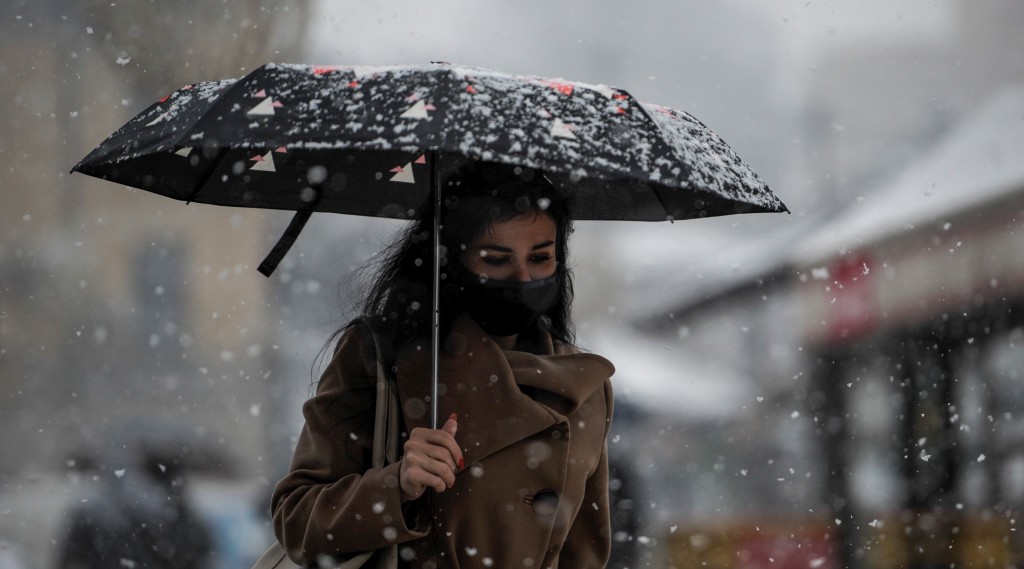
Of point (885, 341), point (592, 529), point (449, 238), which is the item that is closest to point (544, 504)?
point (592, 529)

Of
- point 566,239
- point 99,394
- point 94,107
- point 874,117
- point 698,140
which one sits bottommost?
point 99,394

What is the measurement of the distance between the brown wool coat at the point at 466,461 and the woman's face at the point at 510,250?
0.42 feet

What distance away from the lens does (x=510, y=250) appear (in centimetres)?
224

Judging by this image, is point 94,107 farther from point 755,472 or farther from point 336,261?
point 755,472

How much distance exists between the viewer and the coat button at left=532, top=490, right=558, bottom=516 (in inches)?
88.1

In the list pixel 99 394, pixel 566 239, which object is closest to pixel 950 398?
pixel 566 239

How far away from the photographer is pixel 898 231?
865 cm

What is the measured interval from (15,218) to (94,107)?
1.69 m

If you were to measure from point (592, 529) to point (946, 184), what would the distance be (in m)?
7.39

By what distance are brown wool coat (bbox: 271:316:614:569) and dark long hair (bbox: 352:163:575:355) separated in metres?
0.07

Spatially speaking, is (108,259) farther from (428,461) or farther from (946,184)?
(428,461)

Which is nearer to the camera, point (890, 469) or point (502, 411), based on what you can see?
point (502, 411)

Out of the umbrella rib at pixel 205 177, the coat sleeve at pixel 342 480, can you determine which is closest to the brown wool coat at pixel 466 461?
the coat sleeve at pixel 342 480

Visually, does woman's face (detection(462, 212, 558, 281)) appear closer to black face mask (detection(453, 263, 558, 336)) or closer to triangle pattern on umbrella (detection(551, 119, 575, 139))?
black face mask (detection(453, 263, 558, 336))
